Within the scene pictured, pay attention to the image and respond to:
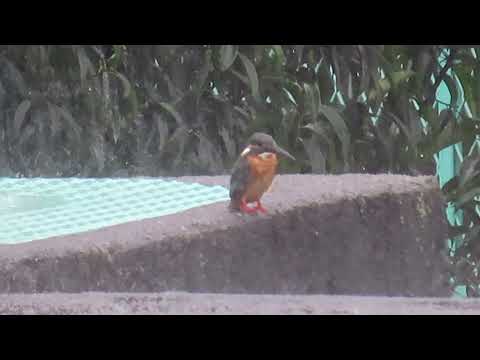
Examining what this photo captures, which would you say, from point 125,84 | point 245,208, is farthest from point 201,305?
point 125,84

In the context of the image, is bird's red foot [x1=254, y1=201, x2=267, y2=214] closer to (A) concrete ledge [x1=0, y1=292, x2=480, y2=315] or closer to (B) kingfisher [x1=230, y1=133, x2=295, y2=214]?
(B) kingfisher [x1=230, y1=133, x2=295, y2=214]

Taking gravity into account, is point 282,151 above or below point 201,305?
above

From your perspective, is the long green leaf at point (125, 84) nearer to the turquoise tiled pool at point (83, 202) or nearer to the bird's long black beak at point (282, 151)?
the turquoise tiled pool at point (83, 202)

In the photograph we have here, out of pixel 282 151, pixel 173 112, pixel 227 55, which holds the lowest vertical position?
pixel 282 151

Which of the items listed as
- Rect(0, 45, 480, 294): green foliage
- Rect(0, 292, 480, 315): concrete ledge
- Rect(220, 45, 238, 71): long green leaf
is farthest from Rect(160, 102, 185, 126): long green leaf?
Rect(0, 292, 480, 315): concrete ledge

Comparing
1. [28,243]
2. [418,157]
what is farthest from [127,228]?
[418,157]

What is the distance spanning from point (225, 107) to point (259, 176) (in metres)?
0.32

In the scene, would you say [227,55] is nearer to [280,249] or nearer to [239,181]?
[239,181]

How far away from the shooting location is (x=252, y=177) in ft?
7.09

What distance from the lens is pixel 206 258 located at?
2133 mm
